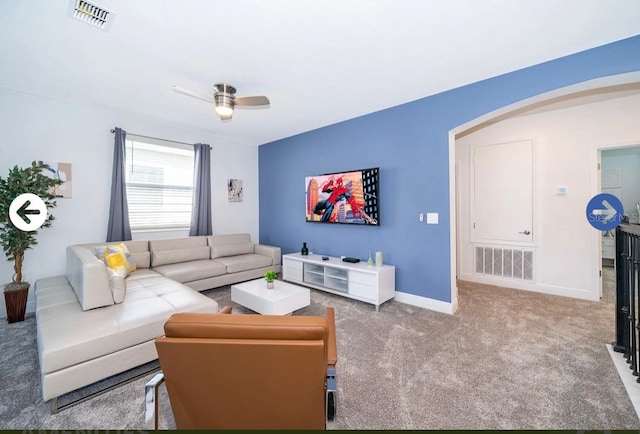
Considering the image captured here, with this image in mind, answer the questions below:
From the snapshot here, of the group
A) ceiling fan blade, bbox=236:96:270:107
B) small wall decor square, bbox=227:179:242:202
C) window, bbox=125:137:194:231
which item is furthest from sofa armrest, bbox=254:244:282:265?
ceiling fan blade, bbox=236:96:270:107

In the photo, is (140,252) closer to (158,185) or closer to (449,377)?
(158,185)

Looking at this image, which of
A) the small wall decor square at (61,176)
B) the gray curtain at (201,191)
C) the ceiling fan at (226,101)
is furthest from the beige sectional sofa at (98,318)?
the ceiling fan at (226,101)

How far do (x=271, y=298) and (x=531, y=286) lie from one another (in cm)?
403

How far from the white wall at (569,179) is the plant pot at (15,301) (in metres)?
6.58

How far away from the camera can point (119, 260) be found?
10.6ft

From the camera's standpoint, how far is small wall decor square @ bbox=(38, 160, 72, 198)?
3.50 meters

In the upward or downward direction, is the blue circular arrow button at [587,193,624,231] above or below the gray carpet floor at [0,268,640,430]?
above

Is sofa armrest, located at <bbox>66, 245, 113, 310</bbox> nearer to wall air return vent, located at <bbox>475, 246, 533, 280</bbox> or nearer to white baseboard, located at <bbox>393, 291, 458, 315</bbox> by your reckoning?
white baseboard, located at <bbox>393, 291, 458, 315</bbox>

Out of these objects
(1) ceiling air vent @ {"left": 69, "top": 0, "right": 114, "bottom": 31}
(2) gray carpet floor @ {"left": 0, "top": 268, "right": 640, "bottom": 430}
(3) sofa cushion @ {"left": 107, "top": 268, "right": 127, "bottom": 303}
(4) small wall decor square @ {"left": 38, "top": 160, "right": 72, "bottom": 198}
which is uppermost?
(1) ceiling air vent @ {"left": 69, "top": 0, "right": 114, "bottom": 31}

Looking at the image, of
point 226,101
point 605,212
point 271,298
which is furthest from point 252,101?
point 605,212

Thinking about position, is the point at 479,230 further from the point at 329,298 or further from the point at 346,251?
the point at 329,298

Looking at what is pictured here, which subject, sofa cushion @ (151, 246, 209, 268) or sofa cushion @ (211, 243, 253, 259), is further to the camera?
sofa cushion @ (211, 243, 253, 259)

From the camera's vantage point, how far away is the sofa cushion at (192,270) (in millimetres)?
3764

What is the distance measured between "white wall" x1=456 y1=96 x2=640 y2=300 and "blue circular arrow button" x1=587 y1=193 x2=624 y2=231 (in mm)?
1453
